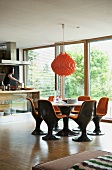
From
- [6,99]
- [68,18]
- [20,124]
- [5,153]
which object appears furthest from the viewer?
[6,99]

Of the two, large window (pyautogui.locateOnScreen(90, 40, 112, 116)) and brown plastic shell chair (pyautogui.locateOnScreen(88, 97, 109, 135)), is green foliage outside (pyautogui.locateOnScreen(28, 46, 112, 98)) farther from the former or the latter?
brown plastic shell chair (pyautogui.locateOnScreen(88, 97, 109, 135))

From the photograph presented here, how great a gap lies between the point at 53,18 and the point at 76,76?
168 inches

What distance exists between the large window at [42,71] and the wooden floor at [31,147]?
3.88m

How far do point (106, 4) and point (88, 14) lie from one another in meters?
0.91

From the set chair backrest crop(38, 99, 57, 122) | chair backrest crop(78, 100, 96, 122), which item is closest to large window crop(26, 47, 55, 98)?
chair backrest crop(38, 99, 57, 122)

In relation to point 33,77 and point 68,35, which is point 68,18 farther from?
point 33,77

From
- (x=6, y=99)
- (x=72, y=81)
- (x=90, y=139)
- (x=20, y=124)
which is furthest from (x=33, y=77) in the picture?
(x=90, y=139)

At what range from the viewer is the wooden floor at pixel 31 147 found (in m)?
4.86

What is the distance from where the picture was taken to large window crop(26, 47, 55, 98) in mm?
12023

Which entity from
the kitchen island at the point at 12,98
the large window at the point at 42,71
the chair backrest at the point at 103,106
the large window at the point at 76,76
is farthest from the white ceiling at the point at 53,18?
the large window at the point at 42,71

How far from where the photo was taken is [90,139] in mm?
6629

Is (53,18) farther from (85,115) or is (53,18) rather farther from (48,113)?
(85,115)

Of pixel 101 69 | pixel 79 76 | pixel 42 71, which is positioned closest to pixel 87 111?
pixel 101 69

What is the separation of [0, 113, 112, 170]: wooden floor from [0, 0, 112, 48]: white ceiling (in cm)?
287
